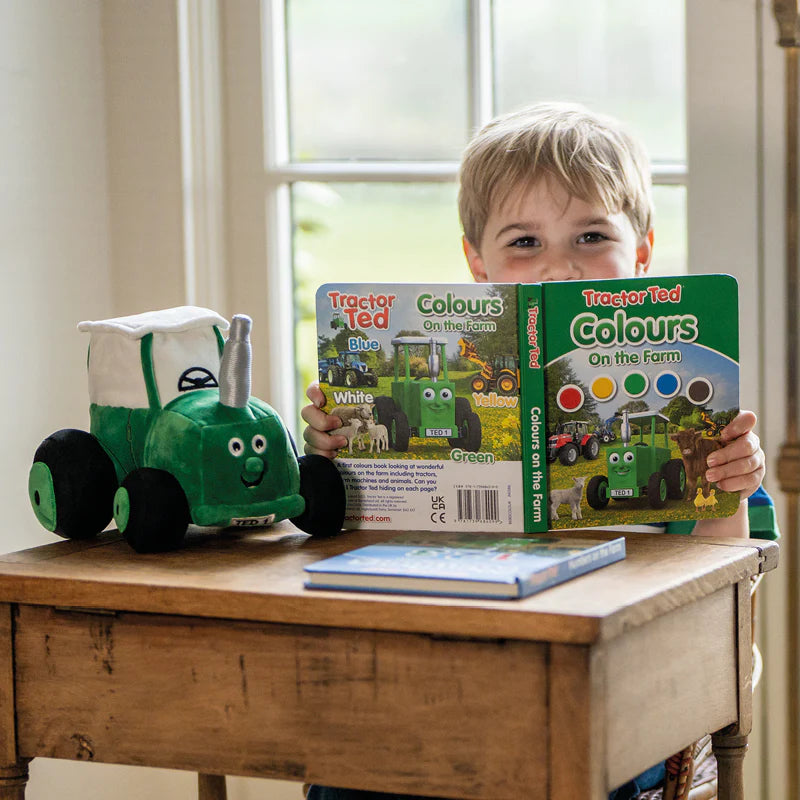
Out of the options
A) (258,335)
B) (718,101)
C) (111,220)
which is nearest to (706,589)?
(718,101)

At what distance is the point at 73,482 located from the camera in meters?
1.01

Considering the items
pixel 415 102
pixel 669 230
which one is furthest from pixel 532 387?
pixel 415 102

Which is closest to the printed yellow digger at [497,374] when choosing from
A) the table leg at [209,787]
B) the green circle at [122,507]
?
the green circle at [122,507]

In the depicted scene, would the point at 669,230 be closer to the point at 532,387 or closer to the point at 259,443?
the point at 532,387

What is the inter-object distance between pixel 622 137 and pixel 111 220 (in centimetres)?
74

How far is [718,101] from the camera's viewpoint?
154cm

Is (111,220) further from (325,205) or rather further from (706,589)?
(706,589)

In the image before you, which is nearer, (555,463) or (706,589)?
(706,589)

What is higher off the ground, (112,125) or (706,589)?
(112,125)

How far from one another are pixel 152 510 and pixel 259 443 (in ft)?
0.34

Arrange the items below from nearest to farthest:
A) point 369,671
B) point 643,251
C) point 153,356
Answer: point 369,671 → point 153,356 → point 643,251

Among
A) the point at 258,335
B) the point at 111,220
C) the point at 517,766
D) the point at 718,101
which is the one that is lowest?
the point at 517,766

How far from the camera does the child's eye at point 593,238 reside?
133cm

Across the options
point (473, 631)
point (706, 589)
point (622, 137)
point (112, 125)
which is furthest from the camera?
point (112, 125)
